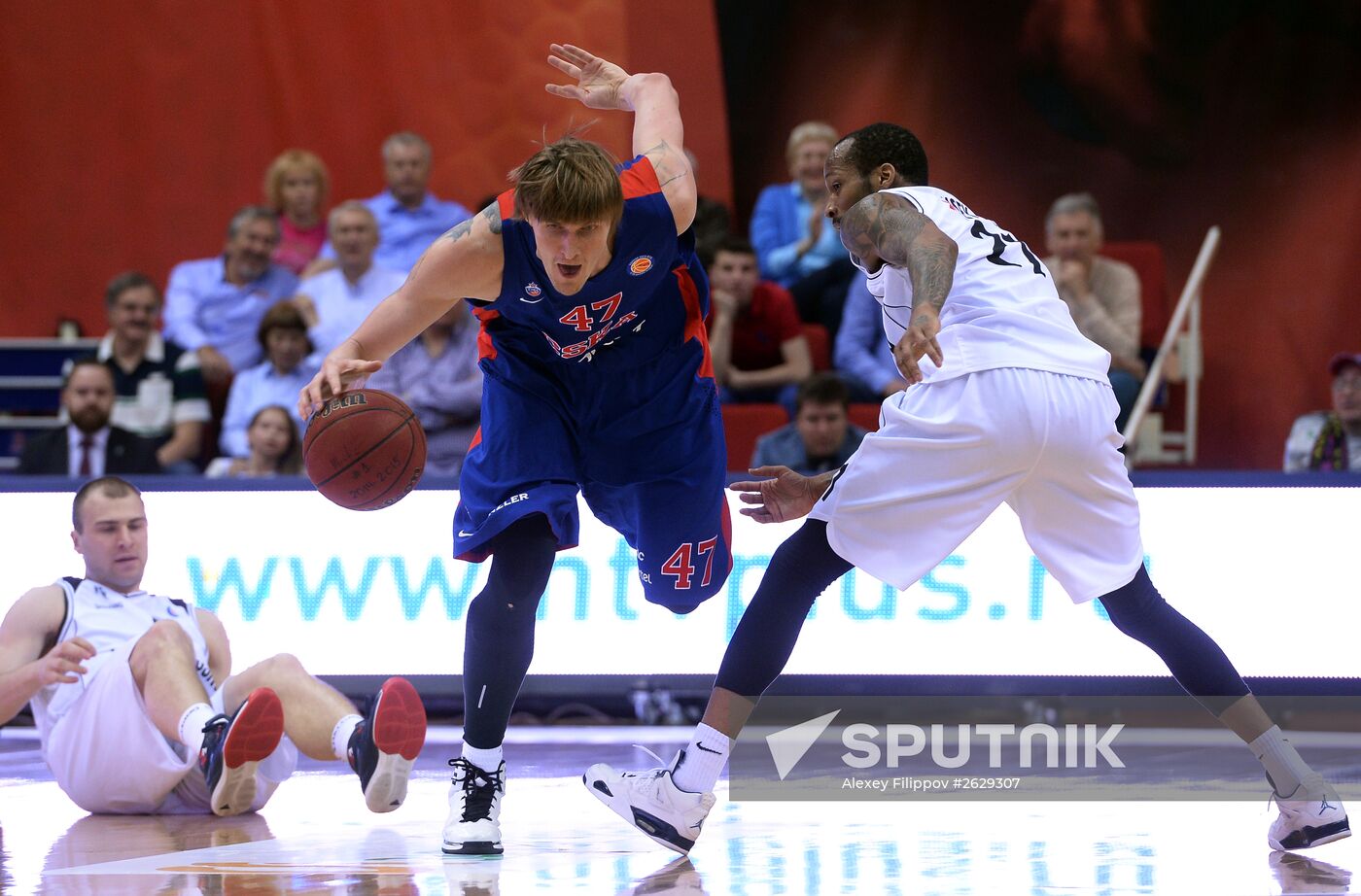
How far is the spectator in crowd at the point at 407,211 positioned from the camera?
32.3 feet

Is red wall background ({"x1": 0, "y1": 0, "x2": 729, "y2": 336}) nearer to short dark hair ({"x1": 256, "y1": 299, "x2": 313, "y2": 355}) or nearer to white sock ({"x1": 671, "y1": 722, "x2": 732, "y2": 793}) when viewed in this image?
short dark hair ({"x1": 256, "y1": 299, "x2": 313, "y2": 355})

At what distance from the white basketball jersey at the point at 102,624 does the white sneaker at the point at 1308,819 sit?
3.21 metres

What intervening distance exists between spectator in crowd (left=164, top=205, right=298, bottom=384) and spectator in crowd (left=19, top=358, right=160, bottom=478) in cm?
108

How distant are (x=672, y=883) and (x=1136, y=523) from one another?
4.90 feet

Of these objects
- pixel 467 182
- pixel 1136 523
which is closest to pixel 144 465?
pixel 467 182

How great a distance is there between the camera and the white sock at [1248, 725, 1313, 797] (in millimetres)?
4215

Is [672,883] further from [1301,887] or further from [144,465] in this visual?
[144,465]

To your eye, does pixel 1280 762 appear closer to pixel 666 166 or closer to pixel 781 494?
pixel 781 494

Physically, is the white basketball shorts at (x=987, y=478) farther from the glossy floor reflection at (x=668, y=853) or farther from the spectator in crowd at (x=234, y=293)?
the spectator in crowd at (x=234, y=293)

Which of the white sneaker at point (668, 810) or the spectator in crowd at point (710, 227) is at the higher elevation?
the spectator in crowd at point (710, 227)

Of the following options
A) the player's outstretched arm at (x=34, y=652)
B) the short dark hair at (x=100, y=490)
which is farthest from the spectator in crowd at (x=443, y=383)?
the player's outstretched arm at (x=34, y=652)

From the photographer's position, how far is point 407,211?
392 inches

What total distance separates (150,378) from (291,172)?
1.77 m

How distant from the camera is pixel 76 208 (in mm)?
11828
